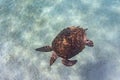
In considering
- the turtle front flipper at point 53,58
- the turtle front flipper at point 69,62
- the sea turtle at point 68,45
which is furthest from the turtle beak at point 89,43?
the turtle front flipper at point 53,58

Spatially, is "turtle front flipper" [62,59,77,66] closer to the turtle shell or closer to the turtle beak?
the turtle shell

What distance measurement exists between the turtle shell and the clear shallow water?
98 mm

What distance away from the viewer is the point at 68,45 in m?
4.03

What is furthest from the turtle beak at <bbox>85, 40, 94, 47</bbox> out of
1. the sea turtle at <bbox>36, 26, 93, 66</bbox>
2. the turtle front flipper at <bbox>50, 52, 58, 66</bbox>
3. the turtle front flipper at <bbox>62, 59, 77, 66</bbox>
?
the turtle front flipper at <bbox>50, 52, 58, 66</bbox>

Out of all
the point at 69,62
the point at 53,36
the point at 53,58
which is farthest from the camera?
the point at 53,36

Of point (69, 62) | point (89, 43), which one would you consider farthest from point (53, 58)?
point (89, 43)

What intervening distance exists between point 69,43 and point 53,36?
356 mm

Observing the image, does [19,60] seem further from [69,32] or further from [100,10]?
[100,10]

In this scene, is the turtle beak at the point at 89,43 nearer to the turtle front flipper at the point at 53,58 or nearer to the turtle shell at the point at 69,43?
the turtle shell at the point at 69,43

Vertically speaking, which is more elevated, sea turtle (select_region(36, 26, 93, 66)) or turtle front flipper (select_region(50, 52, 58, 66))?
sea turtle (select_region(36, 26, 93, 66))

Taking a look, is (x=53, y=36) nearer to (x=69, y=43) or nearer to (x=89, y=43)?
(x=69, y=43)

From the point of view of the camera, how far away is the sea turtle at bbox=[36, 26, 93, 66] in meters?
3.99

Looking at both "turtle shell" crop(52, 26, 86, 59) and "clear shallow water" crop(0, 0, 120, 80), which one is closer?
"clear shallow water" crop(0, 0, 120, 80)

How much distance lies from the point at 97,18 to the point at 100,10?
0.59ft
